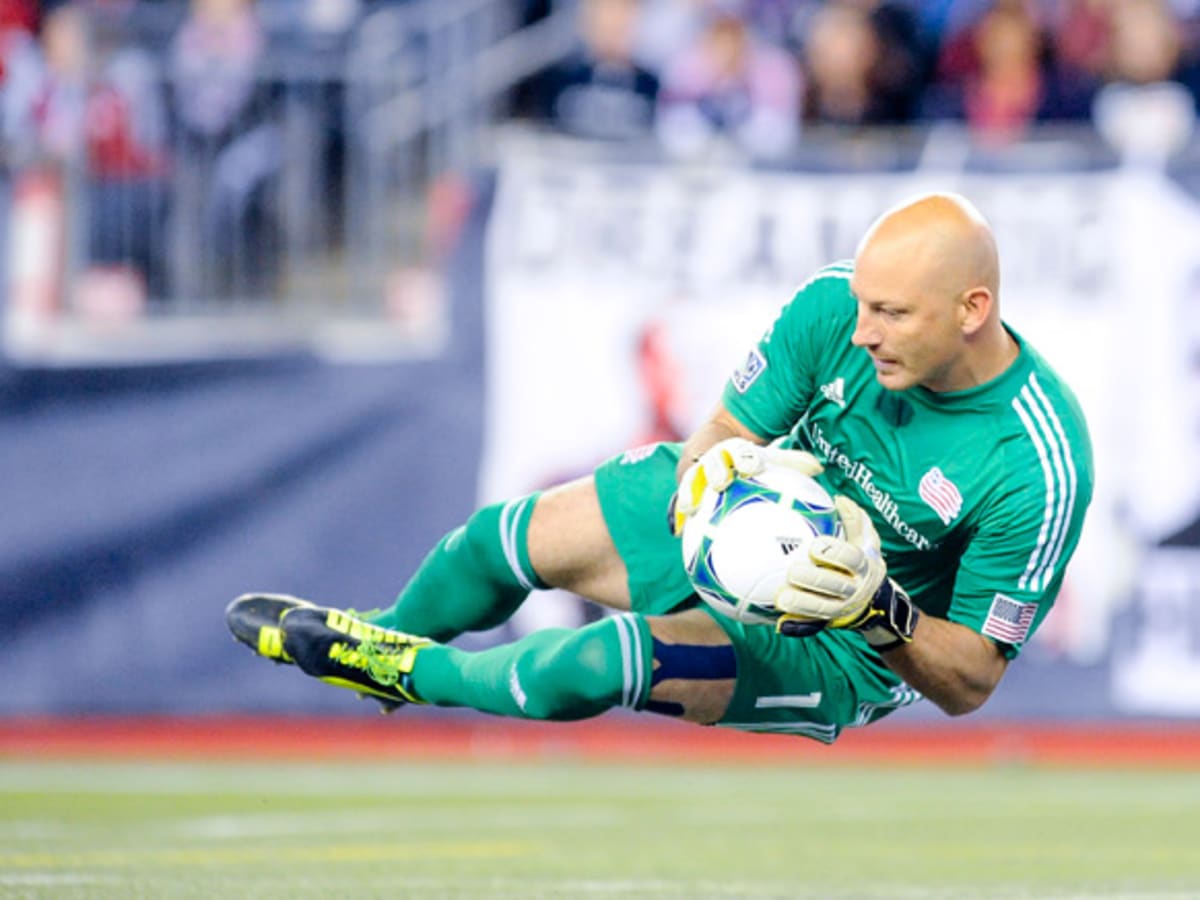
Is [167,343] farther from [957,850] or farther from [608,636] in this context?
[608,636]

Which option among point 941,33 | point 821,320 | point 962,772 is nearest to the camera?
point 821,320

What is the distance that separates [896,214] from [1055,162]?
20.5ft

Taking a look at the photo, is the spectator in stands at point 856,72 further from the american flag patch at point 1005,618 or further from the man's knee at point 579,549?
the american flag patch at point 1005,618

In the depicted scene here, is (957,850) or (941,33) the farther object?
(941,33)

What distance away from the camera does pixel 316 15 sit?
1236 centimetres

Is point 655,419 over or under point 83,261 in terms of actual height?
under

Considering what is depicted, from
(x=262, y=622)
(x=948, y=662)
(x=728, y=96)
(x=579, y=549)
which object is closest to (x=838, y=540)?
(x=948, y=662)

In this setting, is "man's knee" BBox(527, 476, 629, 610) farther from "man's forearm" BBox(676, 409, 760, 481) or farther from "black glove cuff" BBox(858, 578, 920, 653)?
"black glove cuff" BBox(858, 578, 920, 653)

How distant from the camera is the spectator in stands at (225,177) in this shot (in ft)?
36.3

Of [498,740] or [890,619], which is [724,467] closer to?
[890,619]

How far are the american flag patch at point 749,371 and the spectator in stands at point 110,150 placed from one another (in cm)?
617

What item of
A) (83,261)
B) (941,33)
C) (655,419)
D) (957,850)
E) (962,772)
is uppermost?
(941,33)

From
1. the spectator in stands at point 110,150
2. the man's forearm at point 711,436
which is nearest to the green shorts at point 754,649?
the man's forearm at point 711,436

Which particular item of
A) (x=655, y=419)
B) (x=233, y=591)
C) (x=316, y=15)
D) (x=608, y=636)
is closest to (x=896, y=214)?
(x=608, y=636)
